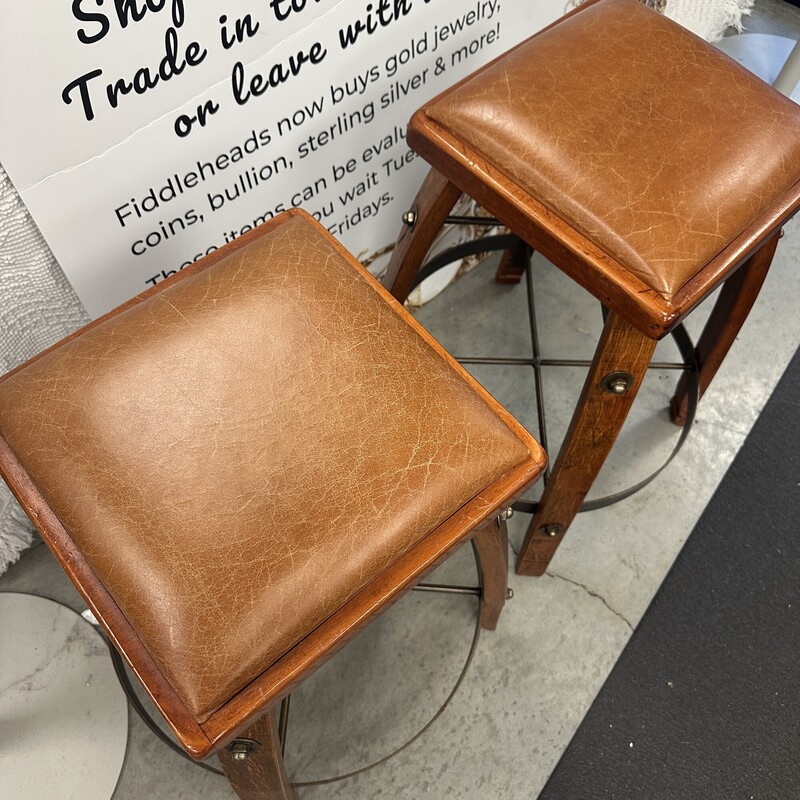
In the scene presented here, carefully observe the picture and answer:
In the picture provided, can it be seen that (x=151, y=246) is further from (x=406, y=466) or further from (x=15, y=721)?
(x=15, y=721)

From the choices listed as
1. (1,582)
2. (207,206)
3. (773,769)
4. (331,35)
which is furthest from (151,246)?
(773,769)

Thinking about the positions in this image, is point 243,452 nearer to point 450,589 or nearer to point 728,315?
point 450,589

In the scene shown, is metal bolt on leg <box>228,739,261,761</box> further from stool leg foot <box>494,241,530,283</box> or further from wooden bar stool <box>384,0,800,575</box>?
stool leg foot <box>494,241,530,283</box>

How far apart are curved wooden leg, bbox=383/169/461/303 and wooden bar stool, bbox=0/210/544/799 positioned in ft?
0.92

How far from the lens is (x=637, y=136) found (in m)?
0.85

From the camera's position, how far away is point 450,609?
1361 mm

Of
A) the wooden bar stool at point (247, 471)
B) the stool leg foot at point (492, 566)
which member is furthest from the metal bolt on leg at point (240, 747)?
the stool leg foot at point (492, 566)

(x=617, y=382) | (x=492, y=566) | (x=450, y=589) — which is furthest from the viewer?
(x=450, y=589)

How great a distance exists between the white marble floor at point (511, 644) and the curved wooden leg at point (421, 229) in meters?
0.48

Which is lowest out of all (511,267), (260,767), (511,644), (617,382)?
(511,644)

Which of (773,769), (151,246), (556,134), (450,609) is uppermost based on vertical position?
(556,134)

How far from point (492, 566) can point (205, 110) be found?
27.4 inches

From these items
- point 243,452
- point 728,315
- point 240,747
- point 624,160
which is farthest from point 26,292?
point 728,315

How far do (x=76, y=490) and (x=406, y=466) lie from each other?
0.30 metres
